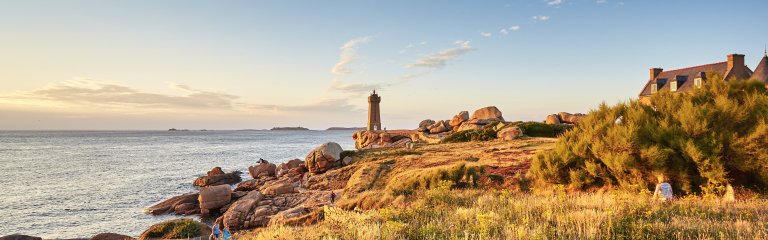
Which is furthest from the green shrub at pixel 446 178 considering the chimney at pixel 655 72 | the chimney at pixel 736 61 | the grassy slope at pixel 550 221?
the chimney at pixel 655 72

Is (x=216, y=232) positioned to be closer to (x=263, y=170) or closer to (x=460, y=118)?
(x=263, y=170)

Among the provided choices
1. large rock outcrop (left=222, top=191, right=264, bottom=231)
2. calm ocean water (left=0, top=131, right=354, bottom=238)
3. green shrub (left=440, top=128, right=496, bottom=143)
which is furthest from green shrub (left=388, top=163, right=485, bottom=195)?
green shrub (left=440, top=128, right=496, bottom=143)

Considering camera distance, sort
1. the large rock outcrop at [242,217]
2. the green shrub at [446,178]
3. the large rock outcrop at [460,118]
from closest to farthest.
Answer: the green shrub at [446,178]
the large rock outcrop at [242,217]
the large rock outcrop at [460,118]

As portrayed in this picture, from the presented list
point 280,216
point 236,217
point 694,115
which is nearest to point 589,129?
point 694,115

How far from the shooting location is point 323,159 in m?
29.3

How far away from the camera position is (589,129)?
1395 centimetres

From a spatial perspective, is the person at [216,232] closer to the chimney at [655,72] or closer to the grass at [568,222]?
the grass at [568,222]

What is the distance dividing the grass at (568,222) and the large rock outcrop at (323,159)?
20.1m

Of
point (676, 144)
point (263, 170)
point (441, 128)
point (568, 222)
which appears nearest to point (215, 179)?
point (263, 170)

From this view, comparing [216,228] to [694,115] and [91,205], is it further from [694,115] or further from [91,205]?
[91,205]

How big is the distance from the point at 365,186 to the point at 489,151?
363 inches

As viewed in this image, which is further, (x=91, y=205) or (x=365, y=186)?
(x=91, y=205)

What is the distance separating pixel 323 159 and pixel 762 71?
38631 mm

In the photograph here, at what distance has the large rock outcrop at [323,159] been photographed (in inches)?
1144
